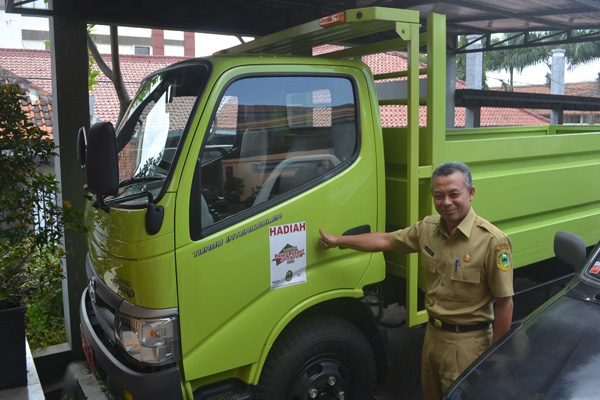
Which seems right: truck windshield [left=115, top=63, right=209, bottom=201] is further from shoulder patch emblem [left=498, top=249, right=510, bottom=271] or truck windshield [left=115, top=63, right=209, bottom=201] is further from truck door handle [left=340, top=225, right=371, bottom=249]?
shoulder patch emblem [left=498, top=249, right=510, bottom=271]

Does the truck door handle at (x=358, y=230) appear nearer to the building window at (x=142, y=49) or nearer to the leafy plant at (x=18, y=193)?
the leafy plant at (x=18, y=193)

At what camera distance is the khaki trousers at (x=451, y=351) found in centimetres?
272

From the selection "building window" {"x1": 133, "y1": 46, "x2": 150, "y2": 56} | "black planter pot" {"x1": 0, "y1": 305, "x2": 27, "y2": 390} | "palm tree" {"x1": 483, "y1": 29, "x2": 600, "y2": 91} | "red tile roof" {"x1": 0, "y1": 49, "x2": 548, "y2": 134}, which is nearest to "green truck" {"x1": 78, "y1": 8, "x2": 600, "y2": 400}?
"black planter pot" {"x1": 0, "y1": 305, "x2": 27, "y2": 390}

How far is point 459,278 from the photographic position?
8.83 feet

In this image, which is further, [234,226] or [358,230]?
[358,230]

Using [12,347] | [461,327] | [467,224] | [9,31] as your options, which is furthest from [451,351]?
[9,31]

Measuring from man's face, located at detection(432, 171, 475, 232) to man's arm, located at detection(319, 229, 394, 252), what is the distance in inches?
19.6

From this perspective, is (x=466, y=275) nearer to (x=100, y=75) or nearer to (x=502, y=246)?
Result: (x=502, y=246)

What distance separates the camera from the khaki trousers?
272 cm

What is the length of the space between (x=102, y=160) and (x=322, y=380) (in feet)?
5.68

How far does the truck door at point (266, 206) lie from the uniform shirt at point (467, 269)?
0.58m

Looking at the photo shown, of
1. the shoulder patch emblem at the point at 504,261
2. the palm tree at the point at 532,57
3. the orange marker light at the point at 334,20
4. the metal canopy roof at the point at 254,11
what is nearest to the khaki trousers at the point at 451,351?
the shoulder patch emblem at the point at 504,261

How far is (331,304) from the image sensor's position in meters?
3.31

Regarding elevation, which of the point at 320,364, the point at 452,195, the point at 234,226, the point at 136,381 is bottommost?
the point at 320,364
